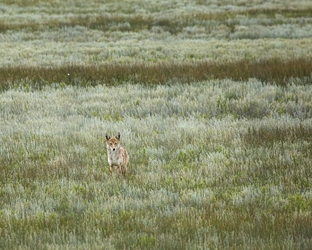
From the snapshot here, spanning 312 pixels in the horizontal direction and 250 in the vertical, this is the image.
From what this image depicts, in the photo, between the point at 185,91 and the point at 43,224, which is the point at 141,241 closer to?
the point at 43,224

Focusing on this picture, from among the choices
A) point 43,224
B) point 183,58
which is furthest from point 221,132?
point 183,58

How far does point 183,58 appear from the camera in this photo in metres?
21.0

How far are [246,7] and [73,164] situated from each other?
112 feet

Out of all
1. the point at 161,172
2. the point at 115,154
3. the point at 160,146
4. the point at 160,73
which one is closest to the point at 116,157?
the point at 115,154

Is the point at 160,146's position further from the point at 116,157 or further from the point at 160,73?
the point at 160,73

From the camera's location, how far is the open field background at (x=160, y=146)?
5.95 meters

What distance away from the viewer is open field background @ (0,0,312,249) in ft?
19.5

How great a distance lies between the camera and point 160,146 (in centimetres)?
971

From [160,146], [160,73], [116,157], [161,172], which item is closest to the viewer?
[116,157]

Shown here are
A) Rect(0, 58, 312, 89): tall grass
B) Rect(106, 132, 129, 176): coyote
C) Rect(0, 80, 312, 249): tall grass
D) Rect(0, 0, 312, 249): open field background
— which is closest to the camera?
Rect(0, 80, 312, 249): tall grass

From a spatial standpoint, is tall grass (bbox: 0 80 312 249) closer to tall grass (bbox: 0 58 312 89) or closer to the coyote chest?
the coyote chest

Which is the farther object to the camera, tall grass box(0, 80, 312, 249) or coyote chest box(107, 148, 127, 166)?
coyote chest box(107, 148, 127, 166)

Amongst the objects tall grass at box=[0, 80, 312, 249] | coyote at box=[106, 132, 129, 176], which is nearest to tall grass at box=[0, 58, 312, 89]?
tall grass at box=[0, 80, 312, 249]

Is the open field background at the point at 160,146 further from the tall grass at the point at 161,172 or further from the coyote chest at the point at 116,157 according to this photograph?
the coyote chest at the point at 116,157
